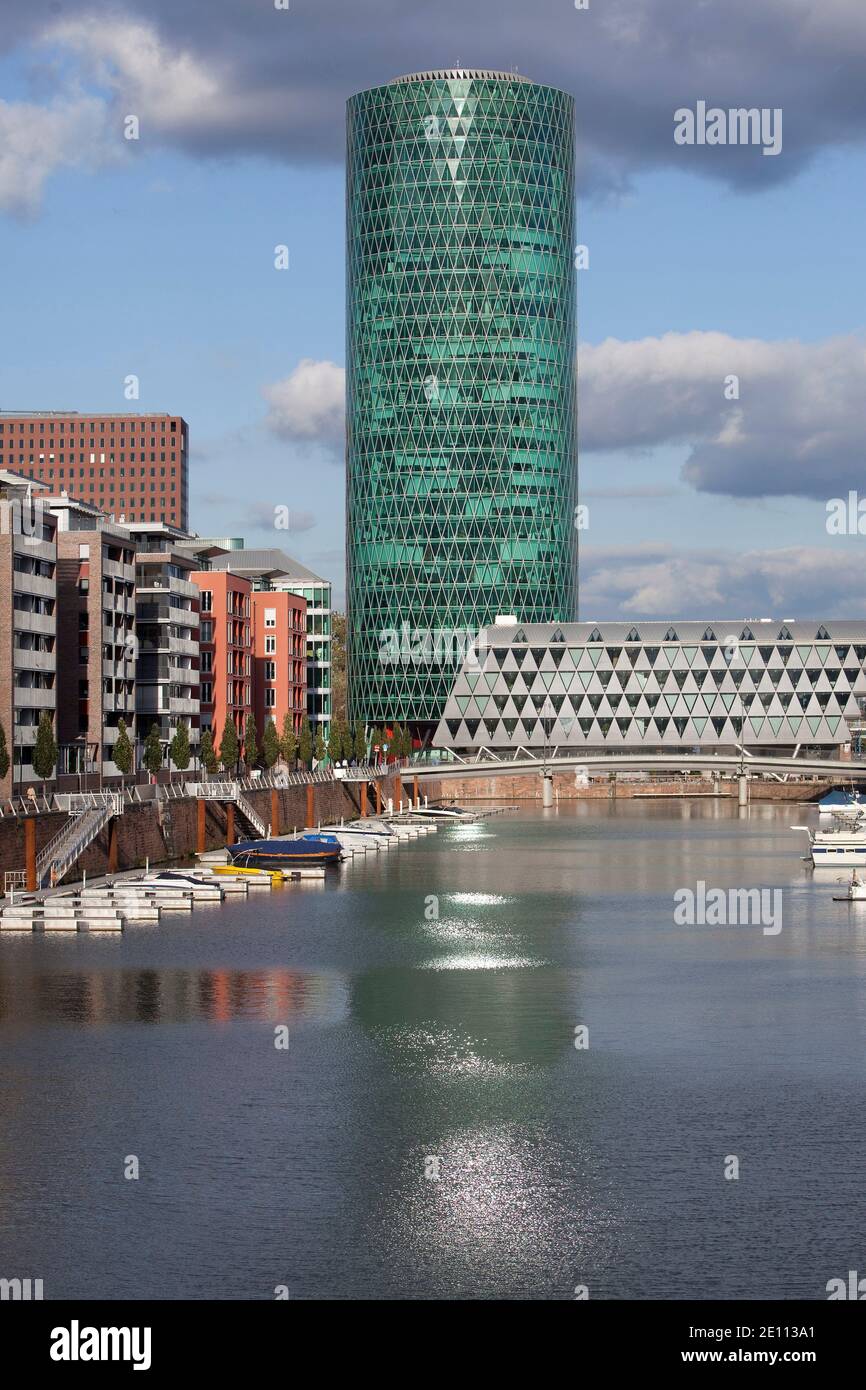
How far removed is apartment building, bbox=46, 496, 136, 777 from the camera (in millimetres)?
139750

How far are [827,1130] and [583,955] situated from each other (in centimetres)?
3779

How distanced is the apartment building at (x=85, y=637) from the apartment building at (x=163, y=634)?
11630mm

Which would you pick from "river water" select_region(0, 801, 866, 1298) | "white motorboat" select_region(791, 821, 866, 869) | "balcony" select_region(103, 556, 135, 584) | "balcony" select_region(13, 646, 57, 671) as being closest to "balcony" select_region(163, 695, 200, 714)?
"balcony" select_region(103, 556, 135, 584)

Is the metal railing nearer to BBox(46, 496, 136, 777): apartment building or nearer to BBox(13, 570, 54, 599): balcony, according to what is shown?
BBox(13, 570, 54, 599): balcony

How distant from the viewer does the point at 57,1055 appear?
6431 cm

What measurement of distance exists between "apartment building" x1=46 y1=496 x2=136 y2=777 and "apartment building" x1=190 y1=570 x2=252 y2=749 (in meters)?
32.9

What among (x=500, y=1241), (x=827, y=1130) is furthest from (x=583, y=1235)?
(x=827, y=1130)

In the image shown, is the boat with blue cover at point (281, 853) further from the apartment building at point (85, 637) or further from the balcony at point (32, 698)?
the balcony at point (32, 698)

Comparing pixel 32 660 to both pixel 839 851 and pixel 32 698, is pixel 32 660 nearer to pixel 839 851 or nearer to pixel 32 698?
pixel 32 698

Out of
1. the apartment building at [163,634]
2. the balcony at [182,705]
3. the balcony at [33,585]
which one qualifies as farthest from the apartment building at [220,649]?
the balcony at [33,585]

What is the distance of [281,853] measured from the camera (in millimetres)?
136625

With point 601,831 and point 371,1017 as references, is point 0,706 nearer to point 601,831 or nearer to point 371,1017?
point 371,1017

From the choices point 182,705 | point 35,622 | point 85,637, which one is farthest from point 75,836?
point 182,705

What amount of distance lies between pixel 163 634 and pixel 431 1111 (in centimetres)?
10829
